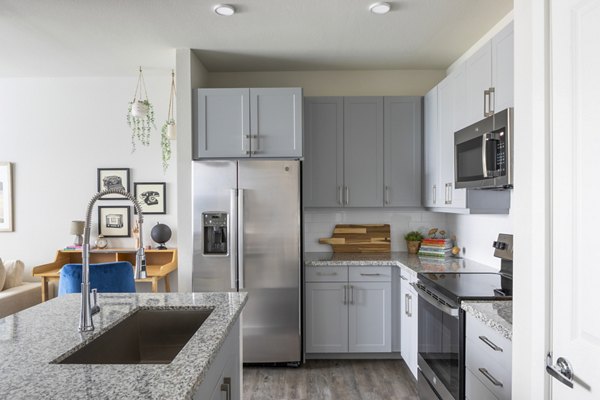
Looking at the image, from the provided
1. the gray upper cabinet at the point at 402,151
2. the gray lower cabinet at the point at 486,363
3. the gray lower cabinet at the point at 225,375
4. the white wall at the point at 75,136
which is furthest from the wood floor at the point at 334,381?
the white wall at the point at 75,136

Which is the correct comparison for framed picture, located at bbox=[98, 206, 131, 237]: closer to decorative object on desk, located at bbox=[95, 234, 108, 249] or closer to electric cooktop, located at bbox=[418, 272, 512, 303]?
decorative object on desk, located at bbox=[95, 234, 108, 249]

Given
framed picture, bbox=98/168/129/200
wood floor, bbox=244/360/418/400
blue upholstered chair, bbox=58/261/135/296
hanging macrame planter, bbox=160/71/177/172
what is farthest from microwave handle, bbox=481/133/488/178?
framed picture, bbox=98/168/129/200

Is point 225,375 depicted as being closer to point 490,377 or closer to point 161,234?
point 490,377

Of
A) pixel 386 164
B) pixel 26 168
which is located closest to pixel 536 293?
pixel 386 164

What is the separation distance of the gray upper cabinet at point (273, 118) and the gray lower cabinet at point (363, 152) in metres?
0.34

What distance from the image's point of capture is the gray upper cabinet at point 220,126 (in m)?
3.35

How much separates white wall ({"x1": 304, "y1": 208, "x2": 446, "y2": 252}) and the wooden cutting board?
0.21ft

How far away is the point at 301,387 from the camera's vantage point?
9.74ft

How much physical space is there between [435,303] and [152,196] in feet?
9.77

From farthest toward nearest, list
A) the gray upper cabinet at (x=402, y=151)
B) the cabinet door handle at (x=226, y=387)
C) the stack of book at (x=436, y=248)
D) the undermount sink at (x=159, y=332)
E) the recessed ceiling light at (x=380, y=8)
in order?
the gray upper cabinet at (x=402, y=151), the stack of book at (x=436, y=248), the recessed ceiling light at (x=380, y=8), the undermount sink at (x=159, y=332), the cabinet door handle at (x=226, y=387)

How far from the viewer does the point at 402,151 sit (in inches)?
143

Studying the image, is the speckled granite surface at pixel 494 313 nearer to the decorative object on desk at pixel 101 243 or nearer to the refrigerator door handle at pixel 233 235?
the refrigerator door handle at pixel 233 235

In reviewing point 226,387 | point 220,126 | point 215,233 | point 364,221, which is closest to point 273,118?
point 220,126

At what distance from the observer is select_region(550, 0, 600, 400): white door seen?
1042mm
